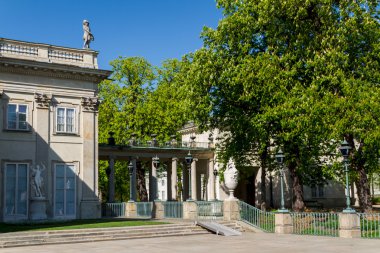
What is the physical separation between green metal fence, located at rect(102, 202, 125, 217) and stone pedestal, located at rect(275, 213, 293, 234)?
45.0 feet

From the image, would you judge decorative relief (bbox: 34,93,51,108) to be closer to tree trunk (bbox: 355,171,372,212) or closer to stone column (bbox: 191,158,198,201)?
stone column (bbox: 191,158,198,201)

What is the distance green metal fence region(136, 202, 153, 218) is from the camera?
32.9 meters

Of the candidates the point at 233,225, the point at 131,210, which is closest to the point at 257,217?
the point at 233,225

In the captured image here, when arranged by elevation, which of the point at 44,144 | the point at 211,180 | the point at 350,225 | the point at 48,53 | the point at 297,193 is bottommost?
the point at 350,225

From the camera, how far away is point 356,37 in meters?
27.1

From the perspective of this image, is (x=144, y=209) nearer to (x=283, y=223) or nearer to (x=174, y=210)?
(x=174, y=210)

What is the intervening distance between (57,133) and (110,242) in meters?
13.5

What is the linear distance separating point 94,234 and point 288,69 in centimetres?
1389

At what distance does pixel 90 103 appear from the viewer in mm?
33688

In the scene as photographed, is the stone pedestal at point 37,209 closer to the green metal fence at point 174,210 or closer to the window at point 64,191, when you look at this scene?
the window at point 64,191

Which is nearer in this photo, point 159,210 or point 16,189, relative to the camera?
point 16,189

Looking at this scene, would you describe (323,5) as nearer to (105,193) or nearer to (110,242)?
(110,242)

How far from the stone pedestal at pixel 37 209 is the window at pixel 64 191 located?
155 centimetres

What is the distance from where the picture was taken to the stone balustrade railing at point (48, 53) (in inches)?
1235
